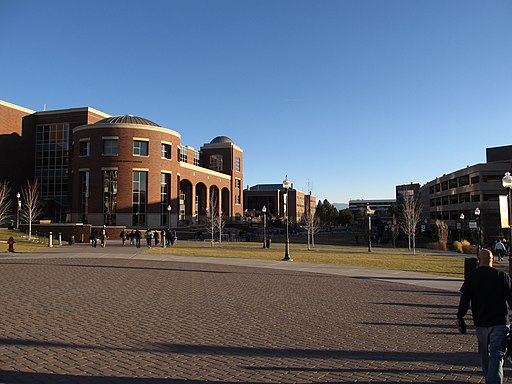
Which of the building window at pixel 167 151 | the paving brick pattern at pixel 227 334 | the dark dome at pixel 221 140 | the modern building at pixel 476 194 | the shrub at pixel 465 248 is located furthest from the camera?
the dark dome at pixel 221 140

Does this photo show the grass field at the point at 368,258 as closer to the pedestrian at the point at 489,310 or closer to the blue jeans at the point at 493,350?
the pedestrian at the point at 489,310

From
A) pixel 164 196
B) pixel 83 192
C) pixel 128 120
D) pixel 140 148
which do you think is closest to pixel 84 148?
pixel 83 192

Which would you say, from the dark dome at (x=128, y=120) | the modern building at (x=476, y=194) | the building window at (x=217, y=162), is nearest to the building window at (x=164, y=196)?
the dark dome at (x=128, y=120)

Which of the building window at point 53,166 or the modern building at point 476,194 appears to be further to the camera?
the modern building at point 476,194

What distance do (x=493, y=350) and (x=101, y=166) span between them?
5812 cm

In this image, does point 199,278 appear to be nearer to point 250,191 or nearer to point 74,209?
point 74,209

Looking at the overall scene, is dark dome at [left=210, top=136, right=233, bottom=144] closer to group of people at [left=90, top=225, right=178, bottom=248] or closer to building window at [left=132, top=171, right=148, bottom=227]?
building window at [left=132, top=171, right=148, bottom=227]

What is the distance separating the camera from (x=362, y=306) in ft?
39.1

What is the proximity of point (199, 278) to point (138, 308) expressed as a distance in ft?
21.3

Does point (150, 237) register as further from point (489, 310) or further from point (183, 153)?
point (183, 153)

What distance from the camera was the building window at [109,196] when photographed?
58406mm

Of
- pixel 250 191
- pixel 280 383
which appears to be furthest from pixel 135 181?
pixel 250 191

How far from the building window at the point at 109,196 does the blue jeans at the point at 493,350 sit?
187ft

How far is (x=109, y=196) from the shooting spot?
2303 inches
